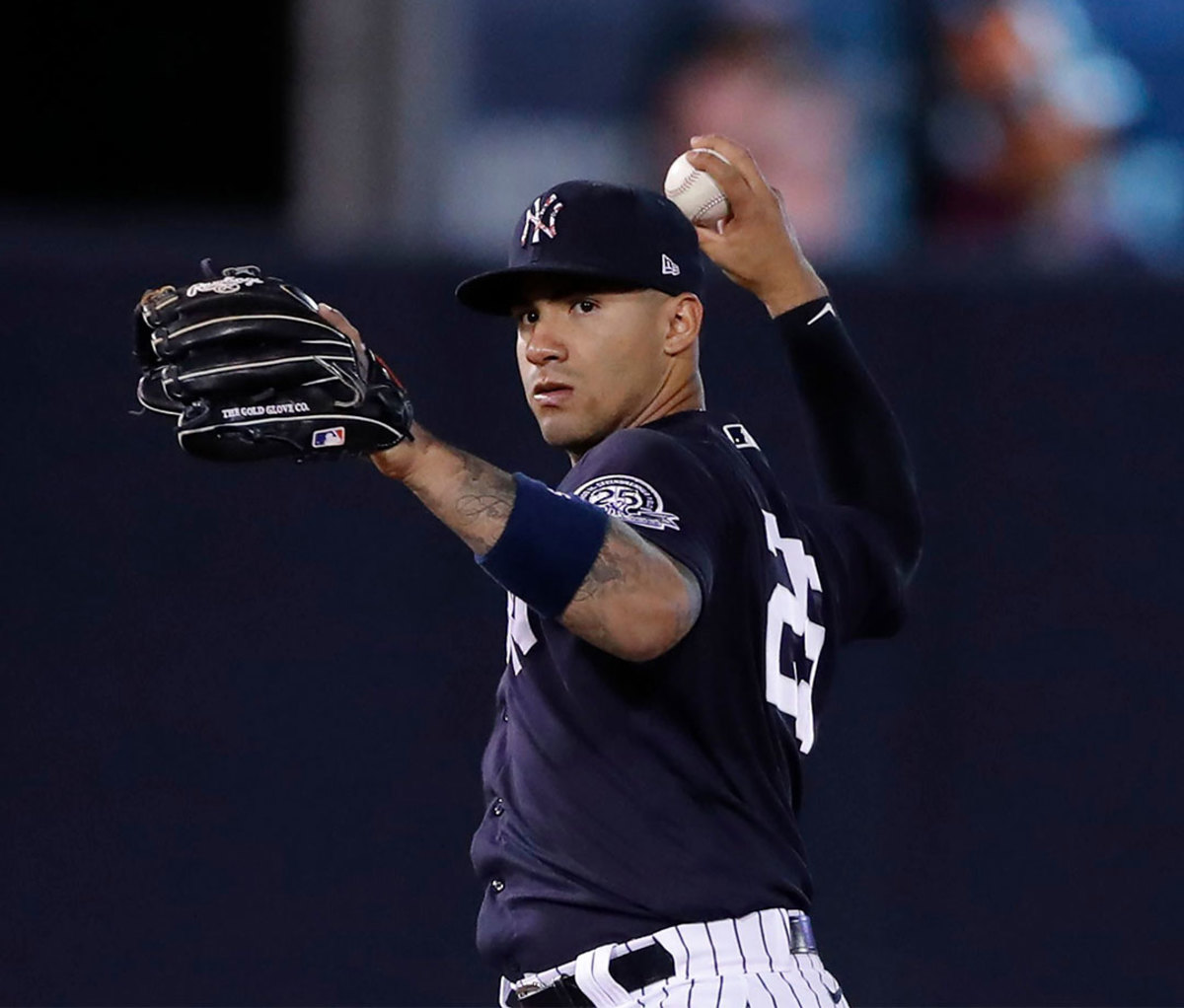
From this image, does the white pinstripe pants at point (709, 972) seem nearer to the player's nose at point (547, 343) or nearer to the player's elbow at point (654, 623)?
the player's elbow at point (654, 623)

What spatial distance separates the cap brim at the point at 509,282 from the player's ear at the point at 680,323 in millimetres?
93

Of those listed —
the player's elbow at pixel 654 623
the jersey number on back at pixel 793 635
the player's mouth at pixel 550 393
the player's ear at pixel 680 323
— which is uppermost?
the player's ear at pixel 680 323

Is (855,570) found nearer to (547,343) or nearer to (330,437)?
(547,343)

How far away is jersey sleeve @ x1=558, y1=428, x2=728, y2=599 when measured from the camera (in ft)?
8.83

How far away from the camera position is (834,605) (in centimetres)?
334

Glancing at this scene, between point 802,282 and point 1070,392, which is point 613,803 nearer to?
point 802,282

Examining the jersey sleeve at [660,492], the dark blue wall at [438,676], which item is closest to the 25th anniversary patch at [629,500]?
the jersey sleeve at [660,492]

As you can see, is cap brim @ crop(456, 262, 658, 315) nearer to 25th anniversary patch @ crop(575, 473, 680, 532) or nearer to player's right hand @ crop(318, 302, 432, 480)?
25th anniversary patch @ crop(575, 473, 680, 532)

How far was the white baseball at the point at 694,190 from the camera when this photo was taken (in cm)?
354

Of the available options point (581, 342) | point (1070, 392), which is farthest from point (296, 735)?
point (581, 342)

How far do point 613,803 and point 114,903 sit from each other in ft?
9.33

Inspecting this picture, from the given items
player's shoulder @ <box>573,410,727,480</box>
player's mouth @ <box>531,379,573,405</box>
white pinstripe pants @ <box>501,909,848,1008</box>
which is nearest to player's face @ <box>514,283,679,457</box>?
player's mouth @ <box>531,379,573,405</box>

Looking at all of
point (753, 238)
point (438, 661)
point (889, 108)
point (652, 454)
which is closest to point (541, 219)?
point (652, 454)

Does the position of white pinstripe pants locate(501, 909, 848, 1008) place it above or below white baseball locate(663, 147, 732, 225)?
below
